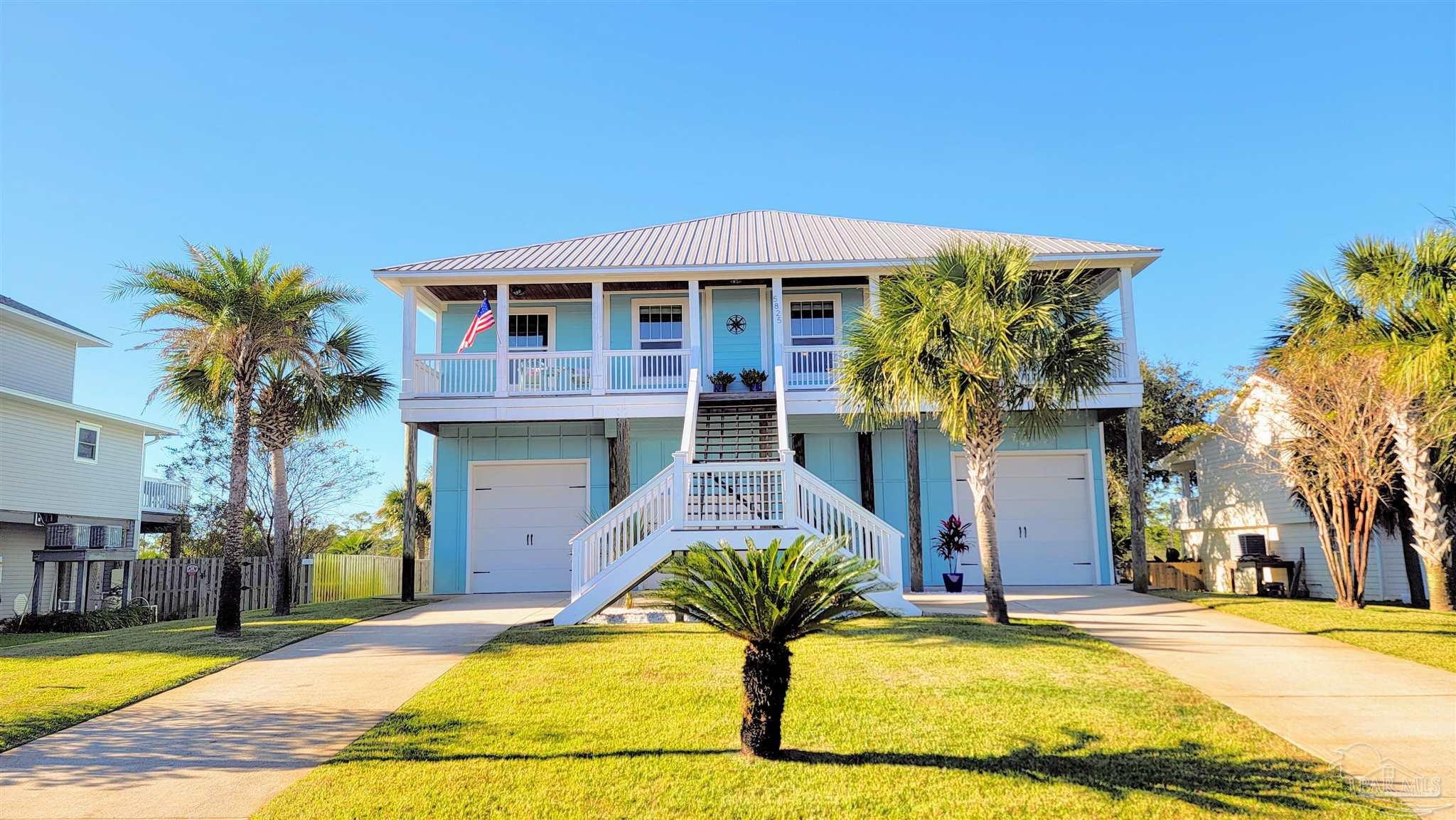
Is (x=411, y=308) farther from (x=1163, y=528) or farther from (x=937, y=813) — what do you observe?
(x=1163, y=528)

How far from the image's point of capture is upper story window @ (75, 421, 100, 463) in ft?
69.1

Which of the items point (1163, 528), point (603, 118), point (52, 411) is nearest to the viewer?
point (603, 118)

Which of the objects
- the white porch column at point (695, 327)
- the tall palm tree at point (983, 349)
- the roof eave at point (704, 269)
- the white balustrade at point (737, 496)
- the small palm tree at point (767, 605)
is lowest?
the small palm tree at point (767, 605)

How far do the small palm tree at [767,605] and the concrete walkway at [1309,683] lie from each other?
130 inches

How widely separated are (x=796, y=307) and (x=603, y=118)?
5166 millimetres

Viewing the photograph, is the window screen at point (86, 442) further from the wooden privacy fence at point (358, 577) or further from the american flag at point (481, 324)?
the american flag at point (481, 324)

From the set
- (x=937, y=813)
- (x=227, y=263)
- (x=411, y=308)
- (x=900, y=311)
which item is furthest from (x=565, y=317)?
(x=937, y=813)

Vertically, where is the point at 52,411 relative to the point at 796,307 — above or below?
below

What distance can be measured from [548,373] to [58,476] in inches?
527

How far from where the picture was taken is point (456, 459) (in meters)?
17.1

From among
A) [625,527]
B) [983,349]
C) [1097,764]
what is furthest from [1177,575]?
[1097,764]

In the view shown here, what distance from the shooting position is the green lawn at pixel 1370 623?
8.54 meters

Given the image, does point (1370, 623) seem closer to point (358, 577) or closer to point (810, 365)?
point (810, 365)

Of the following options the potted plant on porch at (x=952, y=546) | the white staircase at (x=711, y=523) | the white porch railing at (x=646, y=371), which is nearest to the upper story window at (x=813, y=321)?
the white porch railing at (x=646, y=371)
